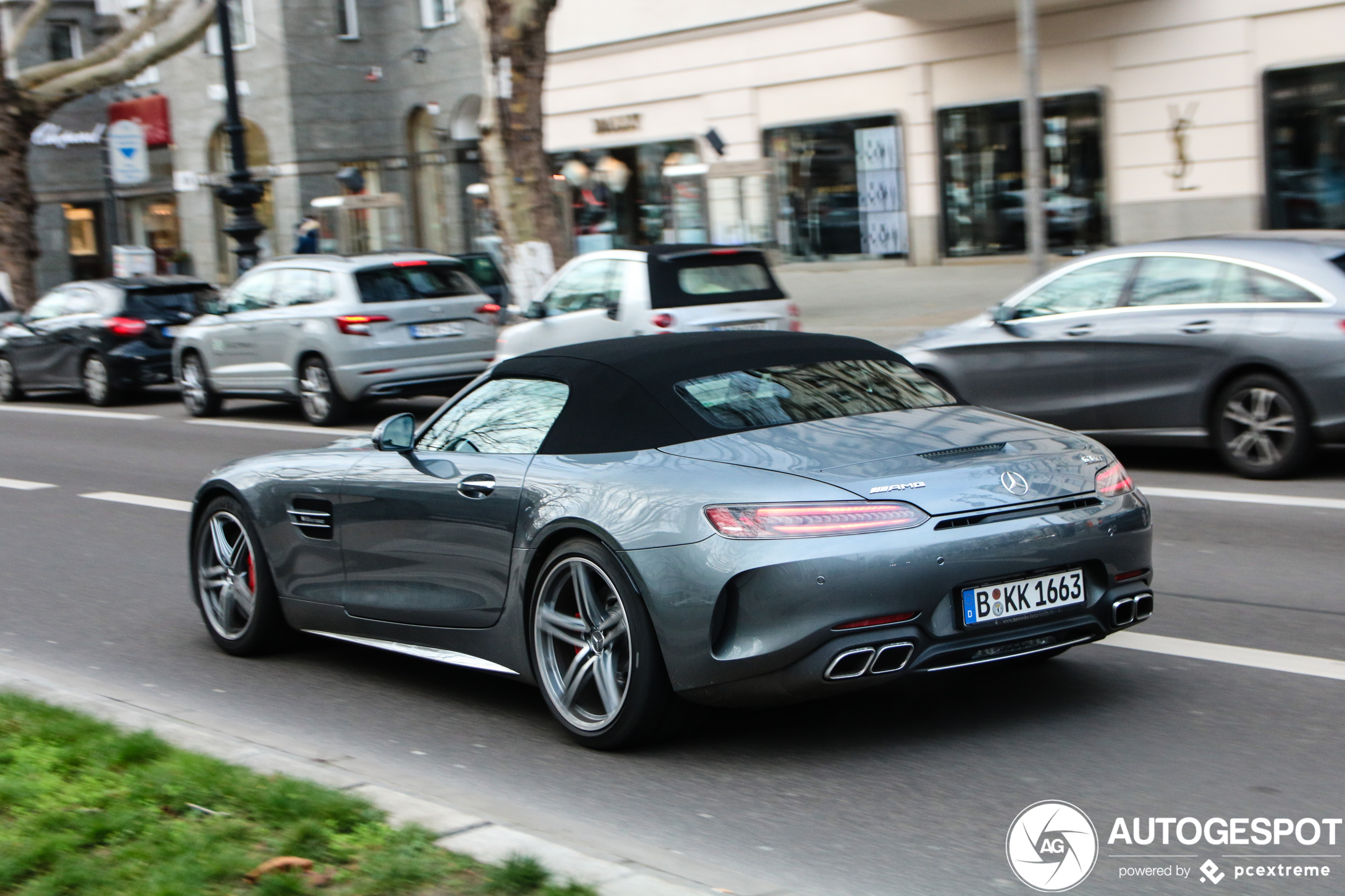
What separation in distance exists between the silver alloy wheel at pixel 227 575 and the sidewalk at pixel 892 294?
1072 centimetres

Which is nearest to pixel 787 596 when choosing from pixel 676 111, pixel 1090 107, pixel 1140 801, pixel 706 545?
pixel 706 545

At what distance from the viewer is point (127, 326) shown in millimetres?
20547

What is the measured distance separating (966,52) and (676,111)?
23.2 ft

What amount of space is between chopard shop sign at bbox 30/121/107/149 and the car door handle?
158 ft

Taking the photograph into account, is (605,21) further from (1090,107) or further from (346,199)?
(1090,107)

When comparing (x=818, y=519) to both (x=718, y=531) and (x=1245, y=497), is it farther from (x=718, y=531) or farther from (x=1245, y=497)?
(x=1245, y=497)

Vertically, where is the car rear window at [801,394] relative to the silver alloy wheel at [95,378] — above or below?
above

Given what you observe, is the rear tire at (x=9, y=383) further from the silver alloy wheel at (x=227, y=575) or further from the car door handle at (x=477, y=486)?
the car door handle at (x=477, y=486)

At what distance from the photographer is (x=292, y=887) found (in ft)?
12.4

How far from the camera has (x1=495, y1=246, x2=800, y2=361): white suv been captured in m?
14.7

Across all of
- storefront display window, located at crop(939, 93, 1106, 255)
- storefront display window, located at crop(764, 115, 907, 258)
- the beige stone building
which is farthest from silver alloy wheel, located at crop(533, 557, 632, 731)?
storefront display window, located at crop(764, 115, 907, 258)

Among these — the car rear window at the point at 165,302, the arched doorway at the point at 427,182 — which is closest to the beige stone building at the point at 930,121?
the arched doorway at the point at 427,182

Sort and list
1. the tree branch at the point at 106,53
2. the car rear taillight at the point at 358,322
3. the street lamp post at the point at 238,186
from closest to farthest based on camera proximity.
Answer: the car rear taillight at the point at 358,322 → the street lamp post at the point at 238,186 → the tree branch at the point at 106,53

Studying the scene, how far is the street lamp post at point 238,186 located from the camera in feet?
80.1
